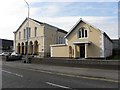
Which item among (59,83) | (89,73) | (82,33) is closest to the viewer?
(59,83)

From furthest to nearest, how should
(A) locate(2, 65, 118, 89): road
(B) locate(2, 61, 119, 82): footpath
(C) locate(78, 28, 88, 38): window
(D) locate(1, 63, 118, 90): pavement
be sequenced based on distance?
(C) locate(78, 28, 88, 38): window
(B) locate(2, 61, 119, 82): footpath
(A) locate(2, 65, 118, 89): road
(D) locate(1, 63, 118, 90): pavement

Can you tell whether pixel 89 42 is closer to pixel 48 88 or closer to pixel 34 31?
pixel 34 31

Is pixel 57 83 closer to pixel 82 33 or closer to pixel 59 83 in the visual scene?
pixel 59 83

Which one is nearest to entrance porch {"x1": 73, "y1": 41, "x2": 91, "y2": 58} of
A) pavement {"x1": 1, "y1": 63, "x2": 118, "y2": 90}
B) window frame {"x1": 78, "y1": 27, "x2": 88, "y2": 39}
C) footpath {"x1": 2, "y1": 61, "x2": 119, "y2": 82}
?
window frame {"x1": 78, "y1": 27, "x2": 88, "y2": 39}

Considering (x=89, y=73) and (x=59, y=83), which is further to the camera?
(x=89, y=73)

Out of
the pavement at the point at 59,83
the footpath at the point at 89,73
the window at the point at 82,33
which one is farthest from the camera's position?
the window at the point at 82,33

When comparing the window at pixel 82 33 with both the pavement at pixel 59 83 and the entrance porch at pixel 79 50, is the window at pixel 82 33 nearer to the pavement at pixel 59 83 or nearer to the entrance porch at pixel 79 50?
the entrance porch at pixel 79 50

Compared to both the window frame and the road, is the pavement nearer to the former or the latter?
the road

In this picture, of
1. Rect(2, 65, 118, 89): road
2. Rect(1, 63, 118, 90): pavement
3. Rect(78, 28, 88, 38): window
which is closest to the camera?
Rect(1, 63, 118, 90): pavement

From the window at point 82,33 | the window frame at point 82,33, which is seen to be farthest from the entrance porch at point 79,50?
the window at point 82,33

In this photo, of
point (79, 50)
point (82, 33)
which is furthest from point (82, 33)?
point (79, 50)

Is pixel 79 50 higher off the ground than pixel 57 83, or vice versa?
pixel 79 50

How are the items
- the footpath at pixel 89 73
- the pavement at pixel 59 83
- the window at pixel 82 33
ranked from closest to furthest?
the pavement at pixel 59 83 → the footpath at pixel 89 73 → the window at pixel 82 33

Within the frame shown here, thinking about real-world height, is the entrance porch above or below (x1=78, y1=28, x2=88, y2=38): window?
below
